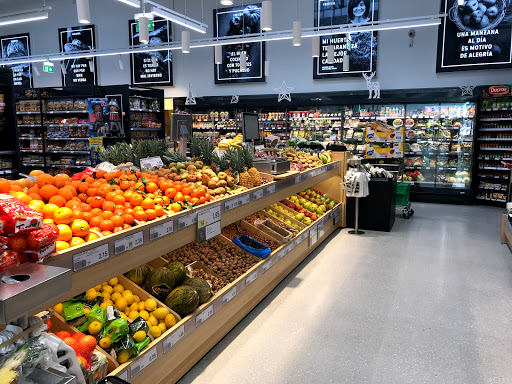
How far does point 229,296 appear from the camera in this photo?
9.76 ft

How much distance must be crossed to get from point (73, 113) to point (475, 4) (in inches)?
391

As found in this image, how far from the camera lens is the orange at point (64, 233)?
1793mm

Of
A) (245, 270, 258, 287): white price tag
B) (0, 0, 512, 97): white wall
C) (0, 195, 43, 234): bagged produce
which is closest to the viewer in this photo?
(0, 195, 43, 234): bagged produce

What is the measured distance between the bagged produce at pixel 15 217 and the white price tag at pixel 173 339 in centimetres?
122

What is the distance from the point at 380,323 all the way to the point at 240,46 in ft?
33.0

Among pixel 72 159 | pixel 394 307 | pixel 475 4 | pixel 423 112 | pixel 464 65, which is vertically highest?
pixel 475 4

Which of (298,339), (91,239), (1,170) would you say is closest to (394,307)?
(298,339)

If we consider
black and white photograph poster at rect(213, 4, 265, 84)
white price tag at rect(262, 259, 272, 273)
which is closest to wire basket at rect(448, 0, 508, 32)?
black and white photograph poster at rect(213, 4, 265, 84)

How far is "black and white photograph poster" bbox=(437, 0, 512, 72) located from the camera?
8.83 m

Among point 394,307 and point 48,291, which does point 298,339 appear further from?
point 48,291

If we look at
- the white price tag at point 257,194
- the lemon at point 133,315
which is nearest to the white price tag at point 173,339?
the lemon at point 133,315

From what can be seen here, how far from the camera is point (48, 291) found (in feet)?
4.01

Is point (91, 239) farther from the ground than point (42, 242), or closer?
closer

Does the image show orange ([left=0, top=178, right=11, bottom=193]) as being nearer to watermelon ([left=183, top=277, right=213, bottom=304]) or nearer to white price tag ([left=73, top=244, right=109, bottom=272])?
white price tag ([left=73, top=244, right=109, bottom=272])
